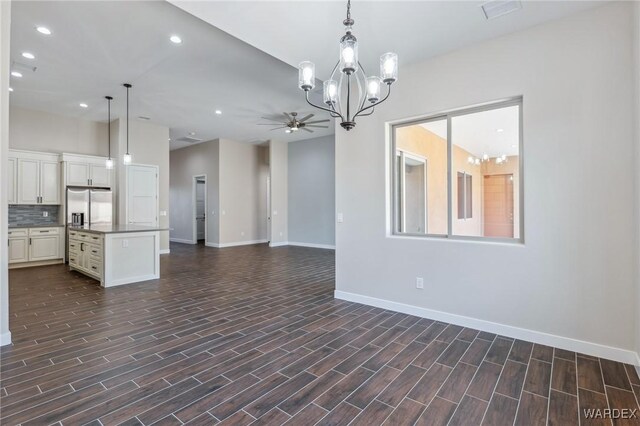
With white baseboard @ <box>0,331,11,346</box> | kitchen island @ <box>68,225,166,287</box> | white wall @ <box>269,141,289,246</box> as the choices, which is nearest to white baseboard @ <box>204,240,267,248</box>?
white wall @ <box>269,141,289,246</box>

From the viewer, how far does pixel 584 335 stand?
271cm

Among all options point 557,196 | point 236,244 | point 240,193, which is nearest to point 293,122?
point 240,193

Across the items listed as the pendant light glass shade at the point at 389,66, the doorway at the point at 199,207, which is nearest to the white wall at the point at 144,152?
the doorway at the point at 199,207

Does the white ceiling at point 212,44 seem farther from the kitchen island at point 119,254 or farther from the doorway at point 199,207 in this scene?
the doorway at point 199,207

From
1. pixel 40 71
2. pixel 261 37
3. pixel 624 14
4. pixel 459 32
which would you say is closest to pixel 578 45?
pixel 624 14

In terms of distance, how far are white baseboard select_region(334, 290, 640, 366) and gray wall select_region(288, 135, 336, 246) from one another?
18.8 feet

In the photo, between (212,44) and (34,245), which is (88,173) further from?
(212,44)

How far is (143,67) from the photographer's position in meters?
4.86

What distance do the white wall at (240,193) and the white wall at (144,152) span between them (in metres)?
1.80

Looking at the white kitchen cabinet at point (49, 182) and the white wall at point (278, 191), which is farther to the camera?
the white wall at point (278, 191)

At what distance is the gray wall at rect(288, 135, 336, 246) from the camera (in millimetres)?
9625

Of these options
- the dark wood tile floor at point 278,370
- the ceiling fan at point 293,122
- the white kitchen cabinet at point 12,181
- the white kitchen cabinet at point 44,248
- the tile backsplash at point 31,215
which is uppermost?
the ceiling fan at point 293,122

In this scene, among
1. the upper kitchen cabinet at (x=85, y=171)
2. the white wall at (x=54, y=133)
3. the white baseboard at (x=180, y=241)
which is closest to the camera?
the white wall at (x=54, y=133)

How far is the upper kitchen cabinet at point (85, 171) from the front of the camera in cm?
710
